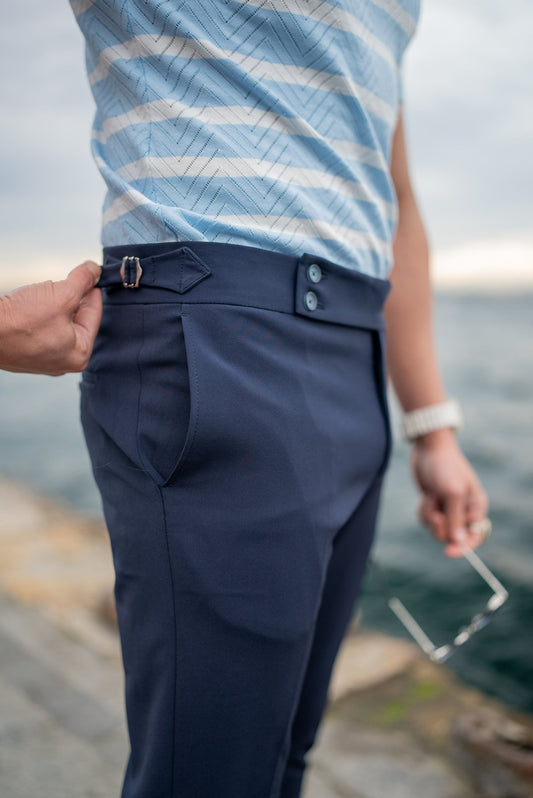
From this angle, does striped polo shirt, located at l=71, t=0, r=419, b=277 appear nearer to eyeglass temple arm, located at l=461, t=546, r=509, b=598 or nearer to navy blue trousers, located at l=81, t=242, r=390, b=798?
navy blue trousers, located at l=81, t=242, r=390, b=798

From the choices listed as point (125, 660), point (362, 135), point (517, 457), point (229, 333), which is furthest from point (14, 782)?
point (517, 457)

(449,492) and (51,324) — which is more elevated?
(51,324)

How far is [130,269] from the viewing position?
2.68ft

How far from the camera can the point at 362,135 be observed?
2.97ft

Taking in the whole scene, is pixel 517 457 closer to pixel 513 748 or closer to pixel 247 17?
pixel 513 748

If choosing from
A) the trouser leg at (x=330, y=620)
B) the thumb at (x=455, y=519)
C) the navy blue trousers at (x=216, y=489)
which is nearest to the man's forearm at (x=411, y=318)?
the thumb at (x=455, y=519)

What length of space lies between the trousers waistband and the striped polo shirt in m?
0.02

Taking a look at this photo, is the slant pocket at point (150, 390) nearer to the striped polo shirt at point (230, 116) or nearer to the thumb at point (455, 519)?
the striped polo shirt at point (230, 116)

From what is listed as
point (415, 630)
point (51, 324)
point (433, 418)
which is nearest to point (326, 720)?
point (415, 630)

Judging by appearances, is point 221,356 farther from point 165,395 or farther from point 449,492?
point 449,492

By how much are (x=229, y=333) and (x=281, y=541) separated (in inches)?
9.4

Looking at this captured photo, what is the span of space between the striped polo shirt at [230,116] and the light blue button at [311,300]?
54 mm

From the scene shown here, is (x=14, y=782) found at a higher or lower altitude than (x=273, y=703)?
lower

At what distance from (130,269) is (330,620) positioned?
570 mm
